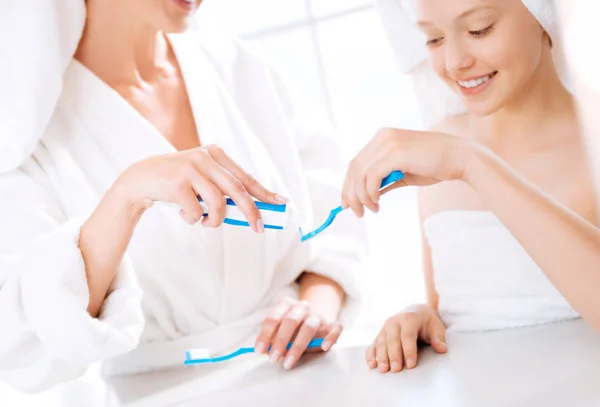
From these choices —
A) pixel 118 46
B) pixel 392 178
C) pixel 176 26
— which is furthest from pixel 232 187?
pixel 118 46

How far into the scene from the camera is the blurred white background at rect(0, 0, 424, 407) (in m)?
1.58

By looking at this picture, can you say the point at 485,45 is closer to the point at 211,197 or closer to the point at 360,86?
the point at 211,197

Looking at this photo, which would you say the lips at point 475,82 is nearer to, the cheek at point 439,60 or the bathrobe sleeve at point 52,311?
the cheek at point 439,60

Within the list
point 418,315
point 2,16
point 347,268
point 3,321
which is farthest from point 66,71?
point 418,315

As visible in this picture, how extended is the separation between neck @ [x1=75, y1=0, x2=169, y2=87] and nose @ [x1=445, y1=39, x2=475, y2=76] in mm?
464

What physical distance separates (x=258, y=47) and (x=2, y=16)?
0.83 meters

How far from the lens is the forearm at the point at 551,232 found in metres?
0.67

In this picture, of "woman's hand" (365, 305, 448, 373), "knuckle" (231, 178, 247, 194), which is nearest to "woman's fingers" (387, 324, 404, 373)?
"woman's hand" (365, 305, 448, 373)

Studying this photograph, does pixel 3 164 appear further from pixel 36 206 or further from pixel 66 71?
pixel 66 71

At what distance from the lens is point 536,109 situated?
0.90 meters

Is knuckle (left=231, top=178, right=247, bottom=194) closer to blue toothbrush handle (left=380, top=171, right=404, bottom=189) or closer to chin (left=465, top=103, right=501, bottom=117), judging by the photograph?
blue toothbrush handle (left=380, top=171, right=404, bottom=189)

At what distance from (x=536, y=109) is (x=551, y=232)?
0.90 ft

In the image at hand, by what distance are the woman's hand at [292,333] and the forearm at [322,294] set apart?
0.37 feet

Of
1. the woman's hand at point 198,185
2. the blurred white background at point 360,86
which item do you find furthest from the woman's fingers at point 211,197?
the blurred white background at point 360,86
